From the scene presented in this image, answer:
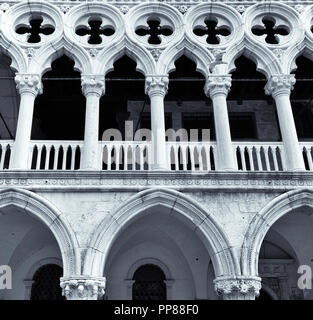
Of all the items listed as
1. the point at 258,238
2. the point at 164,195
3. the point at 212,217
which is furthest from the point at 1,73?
the point at 258,238

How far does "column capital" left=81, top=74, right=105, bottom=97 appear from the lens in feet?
30.6

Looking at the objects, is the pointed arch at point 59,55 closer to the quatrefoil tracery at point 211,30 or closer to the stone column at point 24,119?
the stone column at point 24,119

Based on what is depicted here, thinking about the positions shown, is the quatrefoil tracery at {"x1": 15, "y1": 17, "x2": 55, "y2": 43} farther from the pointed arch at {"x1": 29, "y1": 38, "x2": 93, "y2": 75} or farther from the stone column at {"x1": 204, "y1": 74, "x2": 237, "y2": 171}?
the stone column at {"x1": 204, "y1": 74, "x2": 237, "y2": 171}

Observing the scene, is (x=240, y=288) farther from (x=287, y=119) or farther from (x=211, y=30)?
(x=211, y=30)

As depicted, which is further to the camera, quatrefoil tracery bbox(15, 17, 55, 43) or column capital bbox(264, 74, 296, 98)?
quatrefoil tracery bbox(15, 17, 55, 43)

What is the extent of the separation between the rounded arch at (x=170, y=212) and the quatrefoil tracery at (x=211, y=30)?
452 cm

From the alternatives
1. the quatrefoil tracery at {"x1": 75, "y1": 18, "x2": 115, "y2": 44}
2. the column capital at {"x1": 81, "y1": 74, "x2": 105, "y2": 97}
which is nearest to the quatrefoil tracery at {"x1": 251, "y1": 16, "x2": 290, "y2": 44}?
the quatrefoil tracery at {"x1": 75, "y1": 18, "x2": 115, "y2": 44}

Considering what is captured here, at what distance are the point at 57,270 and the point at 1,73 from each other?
19.6 feet

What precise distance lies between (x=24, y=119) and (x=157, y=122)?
2.85m

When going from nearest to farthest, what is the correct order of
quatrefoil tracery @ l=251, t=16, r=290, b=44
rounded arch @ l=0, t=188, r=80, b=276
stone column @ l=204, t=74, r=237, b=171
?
1. rounded arch @ l=0, t=188, r=80, b=276
2. stone column @ l=204, t=74, r=237, b=171
3. quatrefoil tracery @ l=251, t=16, r=290, b=44

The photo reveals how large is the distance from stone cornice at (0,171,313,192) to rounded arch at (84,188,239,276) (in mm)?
236

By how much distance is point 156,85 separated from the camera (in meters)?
9.38

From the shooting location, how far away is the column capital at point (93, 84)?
9312 millimetres

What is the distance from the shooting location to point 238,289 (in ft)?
24.7
